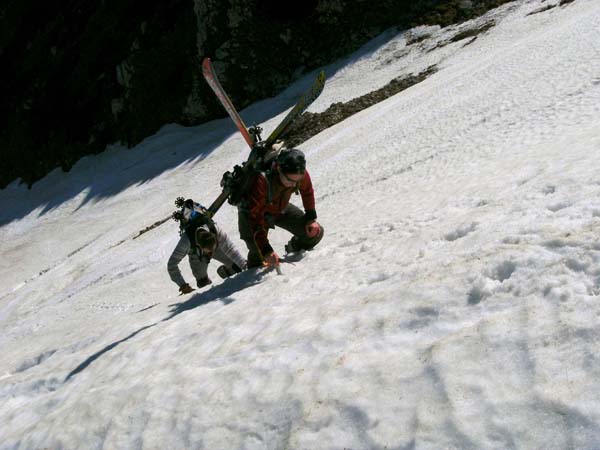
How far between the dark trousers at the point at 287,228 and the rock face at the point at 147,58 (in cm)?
2391

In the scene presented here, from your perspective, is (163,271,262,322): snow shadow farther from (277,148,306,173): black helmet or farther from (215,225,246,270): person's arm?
(277,148,306,173): black helmet

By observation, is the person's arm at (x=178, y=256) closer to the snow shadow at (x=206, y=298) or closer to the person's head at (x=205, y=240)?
the person's head at (x=205, y=240)

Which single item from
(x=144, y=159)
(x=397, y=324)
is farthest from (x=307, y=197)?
(x=144, y=159)

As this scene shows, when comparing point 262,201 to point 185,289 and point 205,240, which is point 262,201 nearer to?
point 205,240

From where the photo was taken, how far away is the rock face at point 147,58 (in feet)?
102

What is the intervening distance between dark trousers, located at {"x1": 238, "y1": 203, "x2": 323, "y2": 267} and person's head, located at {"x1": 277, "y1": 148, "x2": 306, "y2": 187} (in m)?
1.23

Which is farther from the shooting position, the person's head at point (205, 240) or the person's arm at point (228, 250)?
the person's arm at point (228, 250)

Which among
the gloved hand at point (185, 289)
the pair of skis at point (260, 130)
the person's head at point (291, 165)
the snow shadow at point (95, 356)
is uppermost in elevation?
the pair of skis at point (260, 130)

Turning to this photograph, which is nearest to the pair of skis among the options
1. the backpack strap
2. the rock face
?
the backpack strap

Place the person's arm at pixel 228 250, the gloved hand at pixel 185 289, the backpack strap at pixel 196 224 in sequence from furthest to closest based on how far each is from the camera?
the person's arm at pixel 228 250, the gloved hand at pixel 185 289, the backpack strap at pixel 196 224

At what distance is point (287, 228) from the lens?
8055 mm

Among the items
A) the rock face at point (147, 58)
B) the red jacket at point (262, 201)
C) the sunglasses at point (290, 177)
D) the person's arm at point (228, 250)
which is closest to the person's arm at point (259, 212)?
the red jacket at point (262, 201)

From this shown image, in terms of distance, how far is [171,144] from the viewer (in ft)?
105

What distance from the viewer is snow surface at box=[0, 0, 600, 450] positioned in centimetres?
292
